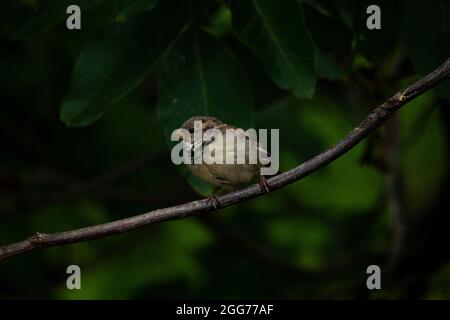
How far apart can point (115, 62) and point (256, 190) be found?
3.19 ft

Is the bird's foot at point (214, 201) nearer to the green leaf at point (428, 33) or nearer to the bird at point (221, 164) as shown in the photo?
the bird at point (221, 164)

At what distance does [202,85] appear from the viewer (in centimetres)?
330

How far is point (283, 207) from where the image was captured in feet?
21.3

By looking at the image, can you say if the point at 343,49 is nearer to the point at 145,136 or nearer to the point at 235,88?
the point at 235,88

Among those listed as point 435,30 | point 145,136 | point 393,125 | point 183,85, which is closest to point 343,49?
point 435,30

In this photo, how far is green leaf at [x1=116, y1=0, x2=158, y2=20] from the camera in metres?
2.90

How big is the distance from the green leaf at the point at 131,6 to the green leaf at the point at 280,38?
0.43 metres

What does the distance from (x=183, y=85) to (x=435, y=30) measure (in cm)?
106

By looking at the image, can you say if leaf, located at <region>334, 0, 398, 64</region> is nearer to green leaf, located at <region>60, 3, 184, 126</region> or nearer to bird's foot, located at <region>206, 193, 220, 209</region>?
green leaf, located at <region>60, 3, 184, 126</region>

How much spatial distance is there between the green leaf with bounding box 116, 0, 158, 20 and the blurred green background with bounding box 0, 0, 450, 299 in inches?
17.2

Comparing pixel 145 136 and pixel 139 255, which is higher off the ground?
pixel 145 136

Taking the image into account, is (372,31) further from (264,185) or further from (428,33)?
(264,185)

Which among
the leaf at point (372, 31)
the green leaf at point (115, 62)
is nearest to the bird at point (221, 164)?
the green leaf at point (115, 62)

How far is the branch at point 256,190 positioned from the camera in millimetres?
2567
